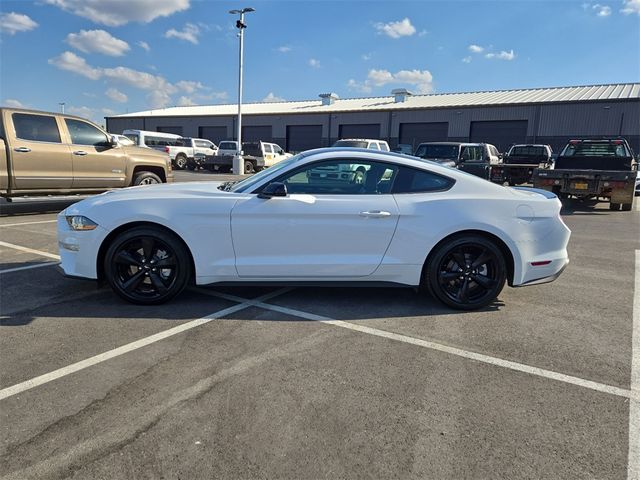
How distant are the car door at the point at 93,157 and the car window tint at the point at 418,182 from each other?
24.7 feet

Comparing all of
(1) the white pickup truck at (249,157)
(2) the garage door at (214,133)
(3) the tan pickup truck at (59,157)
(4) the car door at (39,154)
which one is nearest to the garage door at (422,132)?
(1) the white pickup truck at (249,157)

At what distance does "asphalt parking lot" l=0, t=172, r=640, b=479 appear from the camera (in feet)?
7.34

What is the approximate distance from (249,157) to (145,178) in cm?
1626

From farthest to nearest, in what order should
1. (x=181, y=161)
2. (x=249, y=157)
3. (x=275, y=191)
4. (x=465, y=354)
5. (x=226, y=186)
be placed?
(x=181, y=161) < (x=249, y=157) < (x=226, y=186) < (x=275, y=191) < (x=465, y=354)

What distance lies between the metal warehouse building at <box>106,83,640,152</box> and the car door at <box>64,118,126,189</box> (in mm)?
31766

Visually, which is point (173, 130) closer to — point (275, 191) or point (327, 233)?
point (275, 191)

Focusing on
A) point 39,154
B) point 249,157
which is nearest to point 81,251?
point 39,154

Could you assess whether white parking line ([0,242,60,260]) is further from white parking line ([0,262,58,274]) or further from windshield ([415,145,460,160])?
windshield ([415,145,460,160])

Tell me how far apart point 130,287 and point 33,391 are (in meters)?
1.47

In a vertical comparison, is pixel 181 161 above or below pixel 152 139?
below

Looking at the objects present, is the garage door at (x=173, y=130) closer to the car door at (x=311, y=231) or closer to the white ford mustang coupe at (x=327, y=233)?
the white ford mustang coupe at (x=327, y=233)

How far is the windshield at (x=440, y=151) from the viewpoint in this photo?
16783 millimetres

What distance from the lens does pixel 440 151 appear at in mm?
16984

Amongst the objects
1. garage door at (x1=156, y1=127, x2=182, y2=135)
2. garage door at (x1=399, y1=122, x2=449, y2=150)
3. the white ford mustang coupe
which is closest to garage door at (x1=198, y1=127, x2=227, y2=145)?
garage door at (x1=156, y1=127, x2=182, y2=135)
